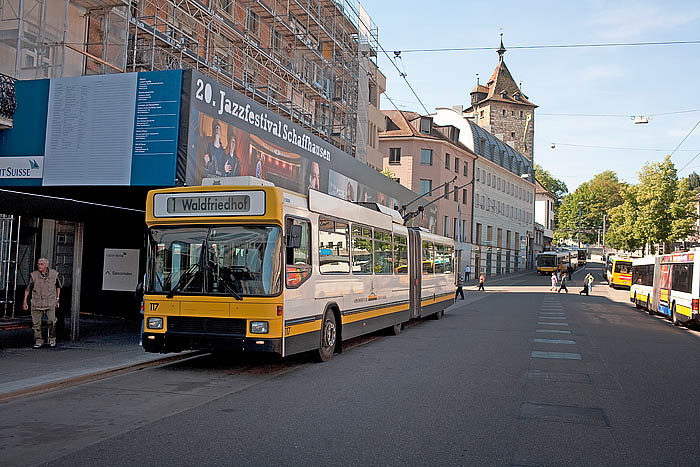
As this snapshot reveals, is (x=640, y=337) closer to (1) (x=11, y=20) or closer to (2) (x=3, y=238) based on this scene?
(2) (x=3, y=238)

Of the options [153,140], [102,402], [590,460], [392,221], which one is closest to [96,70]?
[153,140]

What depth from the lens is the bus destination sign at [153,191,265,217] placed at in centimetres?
1009

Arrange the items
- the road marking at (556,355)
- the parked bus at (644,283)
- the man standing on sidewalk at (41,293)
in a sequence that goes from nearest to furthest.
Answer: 1. the man standing on sidewalk at (41,293)
2. the road marking at (556,355)
3. the parked bus at (644,283)

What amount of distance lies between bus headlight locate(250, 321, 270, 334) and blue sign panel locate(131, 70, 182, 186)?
499 cm

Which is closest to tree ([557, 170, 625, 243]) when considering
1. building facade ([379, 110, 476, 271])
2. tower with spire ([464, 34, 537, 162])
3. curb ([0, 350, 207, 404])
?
tower with spire ([464, 34, 537, 162])

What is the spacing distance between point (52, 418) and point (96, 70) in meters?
14.2

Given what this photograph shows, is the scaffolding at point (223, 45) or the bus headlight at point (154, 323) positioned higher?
the scaffolding at point (223, 45)

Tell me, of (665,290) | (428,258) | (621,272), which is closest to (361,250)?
(428,258)

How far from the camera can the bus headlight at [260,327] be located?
977cm

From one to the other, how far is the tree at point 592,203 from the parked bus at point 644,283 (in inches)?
3342

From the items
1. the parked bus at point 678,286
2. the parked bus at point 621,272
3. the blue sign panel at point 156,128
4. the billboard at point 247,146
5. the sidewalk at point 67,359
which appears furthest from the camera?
the parked bus at point 621,272

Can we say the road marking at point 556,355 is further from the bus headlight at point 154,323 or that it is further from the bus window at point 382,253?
the bus headlight at point 154,323

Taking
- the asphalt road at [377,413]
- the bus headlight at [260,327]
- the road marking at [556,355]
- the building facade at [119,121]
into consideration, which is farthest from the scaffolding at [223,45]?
the road marking at [556,355]

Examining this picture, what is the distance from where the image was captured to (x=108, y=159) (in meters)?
13.9
